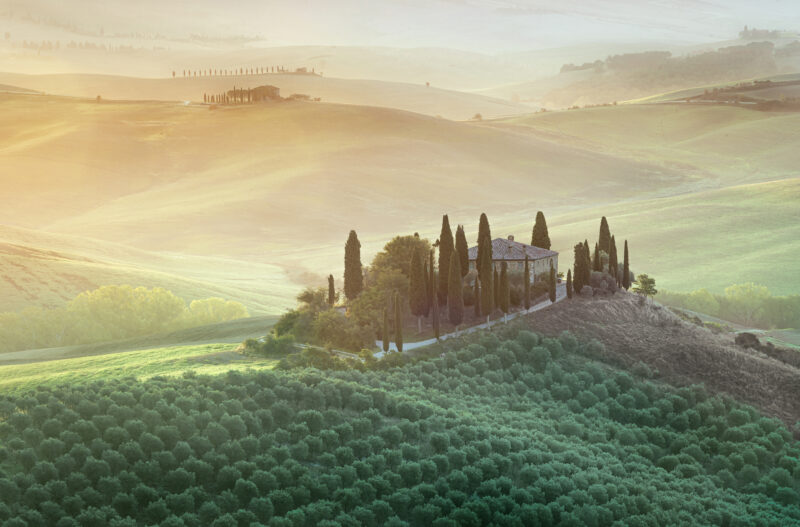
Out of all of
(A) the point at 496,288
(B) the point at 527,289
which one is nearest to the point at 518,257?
(B) the point at 527,289

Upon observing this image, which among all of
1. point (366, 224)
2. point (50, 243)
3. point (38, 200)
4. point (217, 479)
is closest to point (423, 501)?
point (217, 479)

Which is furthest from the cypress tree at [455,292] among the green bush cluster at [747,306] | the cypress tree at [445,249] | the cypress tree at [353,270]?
the green bush cluster at [747,306]

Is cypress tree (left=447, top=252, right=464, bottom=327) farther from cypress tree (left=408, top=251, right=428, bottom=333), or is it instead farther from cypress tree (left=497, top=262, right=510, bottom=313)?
cypress tree (left=497, top=262, right=510, bottom=313)

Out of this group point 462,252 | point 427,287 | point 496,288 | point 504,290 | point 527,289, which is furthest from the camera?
point 462,252

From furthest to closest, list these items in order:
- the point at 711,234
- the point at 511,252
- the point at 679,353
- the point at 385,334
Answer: the point at 711,234
the point at 511,252
the point at 679,353
the point at 385,334

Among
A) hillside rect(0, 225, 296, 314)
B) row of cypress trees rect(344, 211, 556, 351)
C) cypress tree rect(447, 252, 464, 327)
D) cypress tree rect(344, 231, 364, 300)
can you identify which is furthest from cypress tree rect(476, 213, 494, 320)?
hillside rect(0, 225, 296, 314)

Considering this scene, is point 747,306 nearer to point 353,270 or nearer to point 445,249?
point 445,249

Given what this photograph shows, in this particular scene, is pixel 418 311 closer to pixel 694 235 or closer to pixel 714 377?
pixel 714 377

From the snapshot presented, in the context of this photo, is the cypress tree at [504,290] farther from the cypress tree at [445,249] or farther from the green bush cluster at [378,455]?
the green bush cluster at [378,455]
